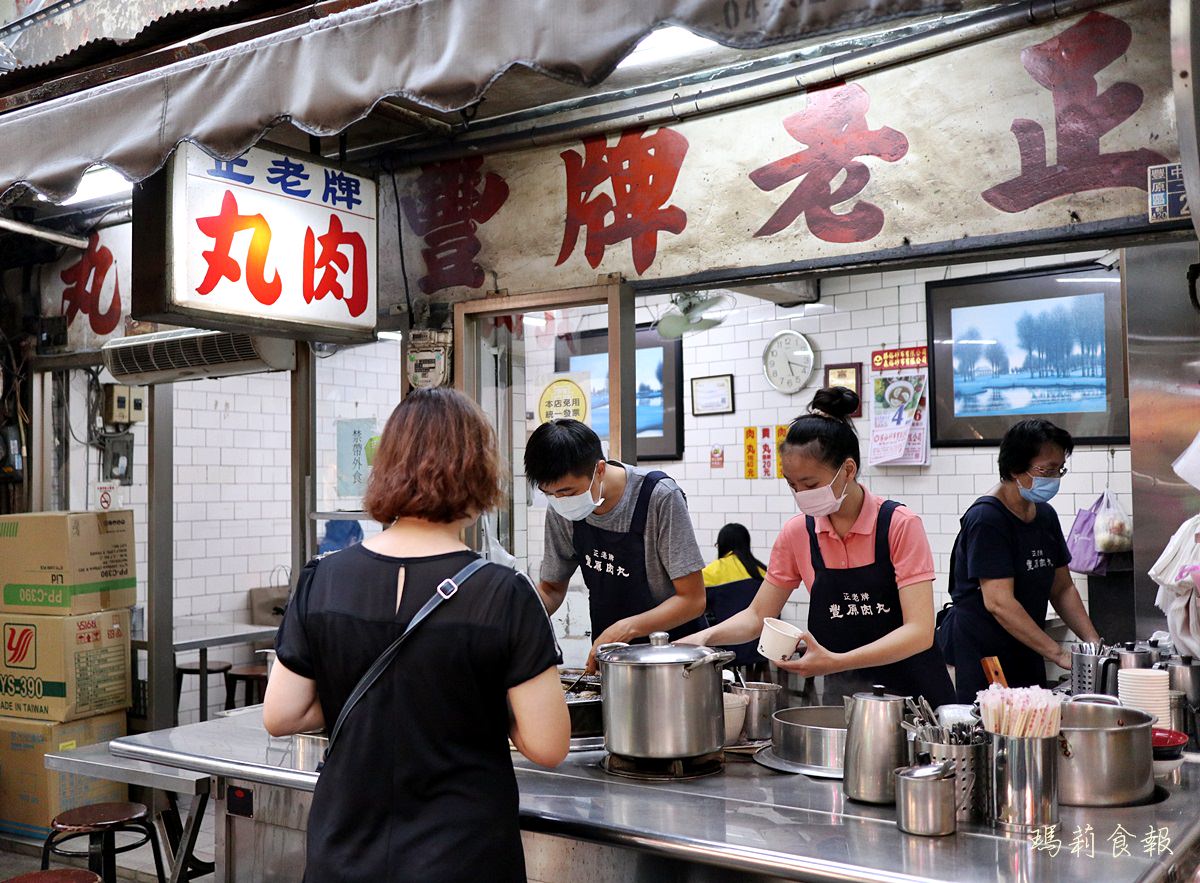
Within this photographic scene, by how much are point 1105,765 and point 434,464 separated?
158cm

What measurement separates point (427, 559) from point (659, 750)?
820mm

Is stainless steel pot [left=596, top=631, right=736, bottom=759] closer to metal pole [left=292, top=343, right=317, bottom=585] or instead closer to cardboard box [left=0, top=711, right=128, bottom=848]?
metal pole [left=292, top=343, right=317, bottom=585]

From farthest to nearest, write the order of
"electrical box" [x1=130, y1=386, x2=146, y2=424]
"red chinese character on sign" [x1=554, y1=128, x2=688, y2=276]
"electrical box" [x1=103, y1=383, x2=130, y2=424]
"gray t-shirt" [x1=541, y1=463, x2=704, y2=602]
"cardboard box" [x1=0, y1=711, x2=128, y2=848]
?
"electrical box" [x1=130, y1=386, x2=146, y2=424] < "electrical box" [x1=103, y1=383, x2=130, y2=424] < "cardboard box" [x1=0, y1=711, x2=128, y2=848] < "red chinese character on sign" [x1=554, y1=128, x2=688, y2=276] < "gray t-shirt" [x1=541, y1=463, x2=704, y2=602]

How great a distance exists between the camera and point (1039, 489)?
390 cm

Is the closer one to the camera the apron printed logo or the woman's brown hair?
the woman's brown hair

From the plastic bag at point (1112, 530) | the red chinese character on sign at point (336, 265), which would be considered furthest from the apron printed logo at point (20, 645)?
the plastic bag at point (1112, 530)

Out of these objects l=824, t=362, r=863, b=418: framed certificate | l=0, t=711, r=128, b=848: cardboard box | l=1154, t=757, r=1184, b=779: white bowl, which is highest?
l=824, t=362, r=863, b=418: framed certificate

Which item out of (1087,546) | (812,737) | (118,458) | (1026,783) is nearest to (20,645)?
(118,458)

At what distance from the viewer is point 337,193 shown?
424cm

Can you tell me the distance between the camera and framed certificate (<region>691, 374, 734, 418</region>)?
7.49m

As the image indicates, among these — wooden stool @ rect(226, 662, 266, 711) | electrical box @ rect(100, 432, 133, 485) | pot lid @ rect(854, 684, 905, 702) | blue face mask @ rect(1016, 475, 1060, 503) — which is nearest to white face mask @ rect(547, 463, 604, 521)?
pot lid @ rect(854, 684, 905, 702)

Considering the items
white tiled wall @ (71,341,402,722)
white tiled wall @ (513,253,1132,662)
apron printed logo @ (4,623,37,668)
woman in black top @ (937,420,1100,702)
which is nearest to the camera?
woman in black top @ (937,420,1100,702)

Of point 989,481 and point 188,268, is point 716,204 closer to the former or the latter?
point 188,268

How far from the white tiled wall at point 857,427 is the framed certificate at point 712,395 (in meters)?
0.05
